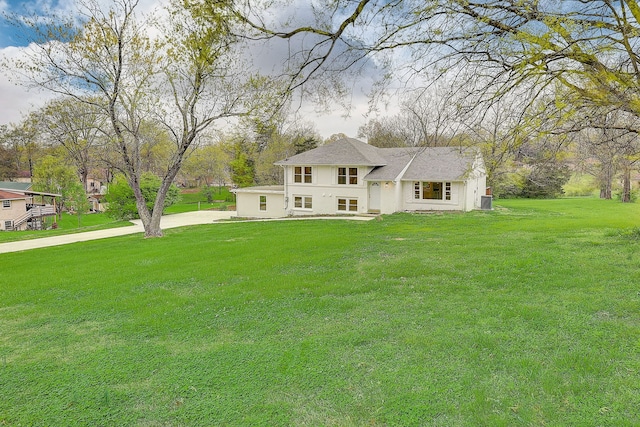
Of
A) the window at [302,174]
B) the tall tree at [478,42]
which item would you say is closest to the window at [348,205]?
the window at [302,174]

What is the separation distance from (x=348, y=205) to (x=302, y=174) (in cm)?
394

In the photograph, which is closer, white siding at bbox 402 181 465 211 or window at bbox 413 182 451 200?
white siding at bbox 402 181 465 211

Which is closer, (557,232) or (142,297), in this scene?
(142,297)

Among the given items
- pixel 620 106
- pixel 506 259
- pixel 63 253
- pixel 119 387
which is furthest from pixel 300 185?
pixel 119 387

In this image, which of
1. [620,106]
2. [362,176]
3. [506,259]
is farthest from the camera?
[362,176]

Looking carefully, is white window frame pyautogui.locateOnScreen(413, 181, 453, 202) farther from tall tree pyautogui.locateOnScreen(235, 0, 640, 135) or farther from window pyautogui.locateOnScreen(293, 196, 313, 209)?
tall tree pyautogui.locateOnScreen(235, 0, 640, 135)

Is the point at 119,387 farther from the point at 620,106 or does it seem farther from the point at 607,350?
the point at 620,106

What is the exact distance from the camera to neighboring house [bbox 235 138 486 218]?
77.7ft

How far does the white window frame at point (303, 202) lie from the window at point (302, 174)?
1.09m

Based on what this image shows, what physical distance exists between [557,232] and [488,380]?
10.8 m

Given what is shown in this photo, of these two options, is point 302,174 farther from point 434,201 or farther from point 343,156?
point 434,201

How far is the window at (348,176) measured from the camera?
24469 millimetres

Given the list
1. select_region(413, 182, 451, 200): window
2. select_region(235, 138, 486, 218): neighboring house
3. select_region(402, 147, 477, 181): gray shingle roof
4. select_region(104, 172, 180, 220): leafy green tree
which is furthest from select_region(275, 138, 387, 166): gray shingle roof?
select_region(104, 172, 180, 220): leafy green tree

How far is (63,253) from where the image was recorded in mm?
12672
